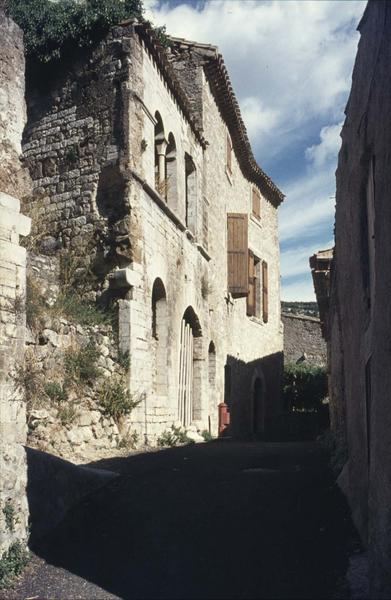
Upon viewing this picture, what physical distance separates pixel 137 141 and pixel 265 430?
11.7 meters

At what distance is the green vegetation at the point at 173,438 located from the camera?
10.7 meters

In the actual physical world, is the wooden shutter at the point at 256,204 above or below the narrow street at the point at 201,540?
above

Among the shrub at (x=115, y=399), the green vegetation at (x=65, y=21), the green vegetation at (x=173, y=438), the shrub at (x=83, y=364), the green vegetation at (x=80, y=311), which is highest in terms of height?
the green vegetation at (x=65, y=21)

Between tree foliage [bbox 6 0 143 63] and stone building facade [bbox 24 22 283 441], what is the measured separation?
0.91 feet

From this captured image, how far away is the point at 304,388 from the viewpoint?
72.9 ft

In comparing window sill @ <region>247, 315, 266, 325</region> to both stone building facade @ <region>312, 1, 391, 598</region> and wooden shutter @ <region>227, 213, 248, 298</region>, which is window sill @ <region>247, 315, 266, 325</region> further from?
stone building facade @ <region>312, 1, 391, 598</region>

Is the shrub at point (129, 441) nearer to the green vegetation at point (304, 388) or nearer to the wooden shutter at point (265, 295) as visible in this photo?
the wooden shutter at point (265, 295)

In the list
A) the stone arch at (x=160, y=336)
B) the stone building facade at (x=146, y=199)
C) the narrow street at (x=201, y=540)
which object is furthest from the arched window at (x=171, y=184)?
the narrow street at (x=201, y=540)

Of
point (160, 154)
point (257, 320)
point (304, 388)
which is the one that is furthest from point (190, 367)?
point (304, 388)

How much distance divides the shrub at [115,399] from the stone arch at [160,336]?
1.54m

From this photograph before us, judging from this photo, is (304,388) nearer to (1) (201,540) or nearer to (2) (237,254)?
(2) (237,254)

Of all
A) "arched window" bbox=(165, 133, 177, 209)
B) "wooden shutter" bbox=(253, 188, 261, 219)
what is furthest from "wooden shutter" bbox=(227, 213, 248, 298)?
"arched window" bbox=(165, 133, 177, 209)

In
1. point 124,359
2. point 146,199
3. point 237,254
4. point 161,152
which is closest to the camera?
point 124,359

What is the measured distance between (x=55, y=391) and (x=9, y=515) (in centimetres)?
302
